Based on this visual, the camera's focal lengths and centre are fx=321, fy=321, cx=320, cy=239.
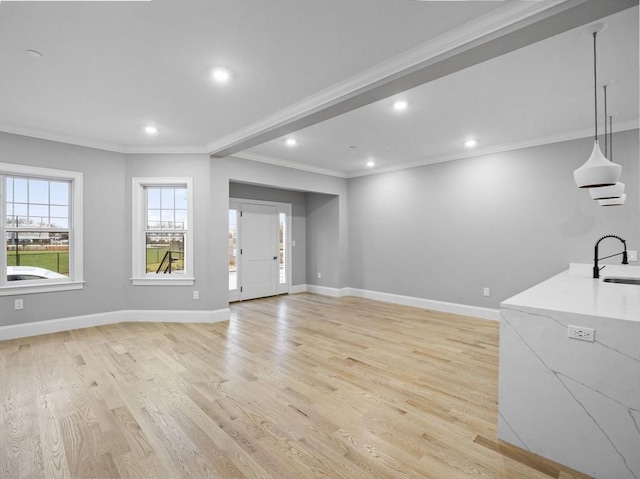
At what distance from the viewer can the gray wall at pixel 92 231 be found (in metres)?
4.10

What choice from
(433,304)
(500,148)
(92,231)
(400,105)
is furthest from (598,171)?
(92,231)

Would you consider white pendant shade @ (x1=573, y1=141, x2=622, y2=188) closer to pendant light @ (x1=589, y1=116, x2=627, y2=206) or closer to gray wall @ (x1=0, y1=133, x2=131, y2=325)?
pendant light @ (x1=589, y1=116, x2=627, y2=206)

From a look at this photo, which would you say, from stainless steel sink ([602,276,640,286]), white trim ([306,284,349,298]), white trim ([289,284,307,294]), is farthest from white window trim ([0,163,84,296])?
stainless steel sink ([602,276,640,286])

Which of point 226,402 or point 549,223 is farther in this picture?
point 549,223

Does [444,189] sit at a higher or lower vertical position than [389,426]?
higher

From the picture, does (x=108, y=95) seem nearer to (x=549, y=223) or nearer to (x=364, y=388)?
(x=364, y=388)

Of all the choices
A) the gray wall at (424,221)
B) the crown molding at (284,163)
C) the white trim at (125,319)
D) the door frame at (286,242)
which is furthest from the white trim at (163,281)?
the crown molding at (284,163)

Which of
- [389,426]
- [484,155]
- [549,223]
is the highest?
[484,155]

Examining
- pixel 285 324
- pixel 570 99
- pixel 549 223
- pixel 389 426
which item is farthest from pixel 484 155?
pixel 389 426

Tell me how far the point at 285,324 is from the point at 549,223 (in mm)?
4033

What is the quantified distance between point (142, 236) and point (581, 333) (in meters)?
5.28

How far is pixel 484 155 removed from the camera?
5.08 m

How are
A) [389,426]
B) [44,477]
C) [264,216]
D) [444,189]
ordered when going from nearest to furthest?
[44,477]
[389,426]
[444,189]
[264,216]

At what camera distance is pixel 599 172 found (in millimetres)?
2217
